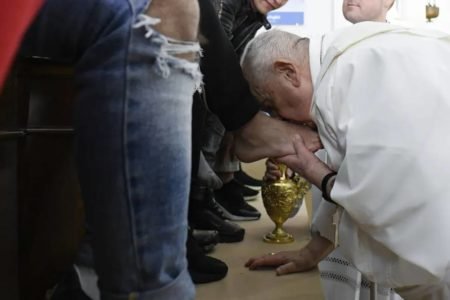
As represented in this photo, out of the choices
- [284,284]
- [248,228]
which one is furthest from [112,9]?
[248,228]

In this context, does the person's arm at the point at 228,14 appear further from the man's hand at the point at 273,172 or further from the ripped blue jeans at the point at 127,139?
the ripped blue jeans at the point at 127,139

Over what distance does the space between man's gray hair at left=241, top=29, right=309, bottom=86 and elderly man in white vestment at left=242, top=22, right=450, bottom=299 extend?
0.21ft

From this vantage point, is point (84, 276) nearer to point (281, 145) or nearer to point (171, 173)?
point (171, 173)

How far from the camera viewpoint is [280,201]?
1494 mm

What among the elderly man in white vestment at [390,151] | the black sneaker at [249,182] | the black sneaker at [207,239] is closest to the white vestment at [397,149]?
the elderly man in white vestment at [390,151]

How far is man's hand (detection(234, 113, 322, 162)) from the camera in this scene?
105 cm

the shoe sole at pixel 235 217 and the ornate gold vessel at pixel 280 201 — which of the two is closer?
the ornate gold vessel at pixel 280 201

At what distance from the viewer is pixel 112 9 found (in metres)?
0.46

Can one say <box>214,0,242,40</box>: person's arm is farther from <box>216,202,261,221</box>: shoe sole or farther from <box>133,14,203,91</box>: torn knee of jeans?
<box>133,14,203,91</box>: torn knee of jeans

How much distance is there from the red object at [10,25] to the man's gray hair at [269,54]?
698 mm

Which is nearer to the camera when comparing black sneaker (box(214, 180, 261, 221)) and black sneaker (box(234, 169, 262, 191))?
black sneaker (box(214, 180, 261, 221))

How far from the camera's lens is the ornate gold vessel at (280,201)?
1493mm

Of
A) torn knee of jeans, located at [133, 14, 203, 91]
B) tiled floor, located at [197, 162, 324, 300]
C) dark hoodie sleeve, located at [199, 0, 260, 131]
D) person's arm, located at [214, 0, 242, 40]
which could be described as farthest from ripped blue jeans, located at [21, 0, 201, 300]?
person's arm, located at [214, 0, 242, 40]

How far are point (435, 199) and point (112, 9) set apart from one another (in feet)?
2.00
